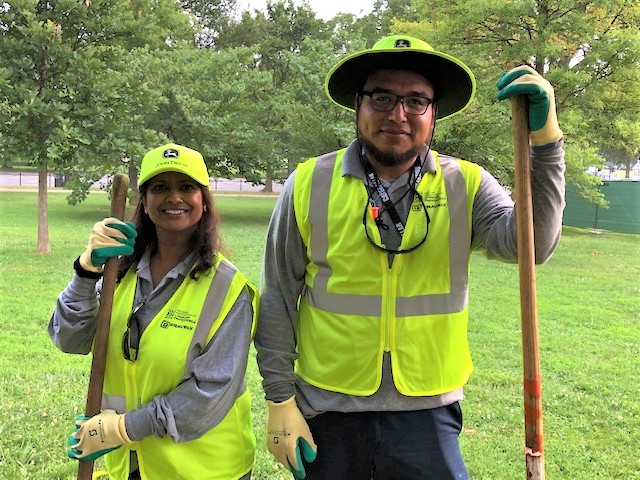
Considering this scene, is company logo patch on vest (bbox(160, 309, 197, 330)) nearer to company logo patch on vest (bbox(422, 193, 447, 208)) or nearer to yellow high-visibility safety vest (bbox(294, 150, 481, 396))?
yellow high-visibility safety vest (bbox(294, 150, 481, 396))

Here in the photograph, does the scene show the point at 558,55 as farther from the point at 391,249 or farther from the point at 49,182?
the point at 49,182

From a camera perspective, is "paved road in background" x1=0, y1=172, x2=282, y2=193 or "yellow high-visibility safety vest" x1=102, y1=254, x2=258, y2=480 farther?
"paved road in background" x1=0, y1=172, x2=282, y2=193

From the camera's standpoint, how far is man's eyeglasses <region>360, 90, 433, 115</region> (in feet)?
6.31

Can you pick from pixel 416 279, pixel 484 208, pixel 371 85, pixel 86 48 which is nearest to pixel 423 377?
pixel 416 279

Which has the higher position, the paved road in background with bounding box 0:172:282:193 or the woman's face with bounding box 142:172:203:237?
the paved road in background with bounding box 0:172:282:193

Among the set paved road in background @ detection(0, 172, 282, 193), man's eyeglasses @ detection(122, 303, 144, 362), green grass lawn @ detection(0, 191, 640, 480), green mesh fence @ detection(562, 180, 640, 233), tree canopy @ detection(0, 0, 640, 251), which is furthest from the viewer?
paved road in background @ detection(0, 172, 282, 193)

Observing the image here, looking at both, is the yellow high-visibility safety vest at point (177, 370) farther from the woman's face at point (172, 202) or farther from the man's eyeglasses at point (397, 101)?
the man's eyeglasses at point (397, 101)

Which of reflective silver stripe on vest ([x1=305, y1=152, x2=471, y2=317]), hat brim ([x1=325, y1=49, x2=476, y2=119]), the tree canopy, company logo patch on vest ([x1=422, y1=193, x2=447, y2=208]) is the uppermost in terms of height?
the tree canopy

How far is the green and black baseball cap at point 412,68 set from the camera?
1925 mm

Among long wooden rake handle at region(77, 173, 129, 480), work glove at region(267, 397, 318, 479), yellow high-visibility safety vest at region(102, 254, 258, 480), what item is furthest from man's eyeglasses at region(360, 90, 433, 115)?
work glove at region(267, 397, 318, 479)

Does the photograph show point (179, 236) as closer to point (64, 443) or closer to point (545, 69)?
point (64, 443)

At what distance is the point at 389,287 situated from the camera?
6.35 ft

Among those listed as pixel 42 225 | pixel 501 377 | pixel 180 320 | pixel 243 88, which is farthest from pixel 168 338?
pixel 243 88

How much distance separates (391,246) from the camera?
6.41 ft
